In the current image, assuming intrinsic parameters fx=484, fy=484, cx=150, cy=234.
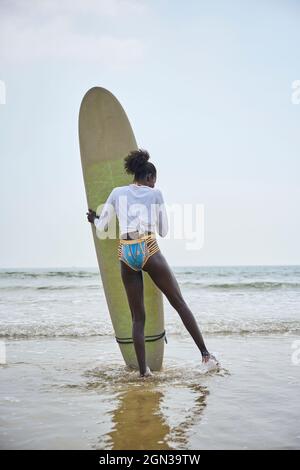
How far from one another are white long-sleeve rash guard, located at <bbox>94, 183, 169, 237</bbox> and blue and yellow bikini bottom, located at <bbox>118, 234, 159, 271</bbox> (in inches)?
2.7

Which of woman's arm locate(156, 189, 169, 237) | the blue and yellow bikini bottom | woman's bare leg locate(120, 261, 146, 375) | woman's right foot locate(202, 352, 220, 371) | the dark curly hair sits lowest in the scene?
woman's right foot locate(202, 352, 220, 371)

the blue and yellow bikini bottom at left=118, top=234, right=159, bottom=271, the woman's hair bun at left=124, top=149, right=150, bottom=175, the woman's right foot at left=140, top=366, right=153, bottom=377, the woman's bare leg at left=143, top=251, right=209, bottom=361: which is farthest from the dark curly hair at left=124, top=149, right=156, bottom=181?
the woman's right foot at left=140, top=366, right=153, bottom=377

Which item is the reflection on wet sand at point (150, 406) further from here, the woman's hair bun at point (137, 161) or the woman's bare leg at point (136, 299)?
the woman's hair bun at point (137, 161)

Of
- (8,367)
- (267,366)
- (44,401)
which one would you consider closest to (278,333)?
(267,366)

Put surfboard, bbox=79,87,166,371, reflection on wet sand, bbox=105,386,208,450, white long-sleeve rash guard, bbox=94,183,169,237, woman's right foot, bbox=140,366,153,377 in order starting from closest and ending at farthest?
reflection on wet sand, bbox=105,386,208,450, white long-sleeve rash guard, bbox=94,183,169,237, woman's right foot, bbox=140,366,153,377, surfboard, bbox=79,87,166,371

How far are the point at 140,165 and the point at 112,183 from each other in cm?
69

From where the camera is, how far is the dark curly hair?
335 centimetres

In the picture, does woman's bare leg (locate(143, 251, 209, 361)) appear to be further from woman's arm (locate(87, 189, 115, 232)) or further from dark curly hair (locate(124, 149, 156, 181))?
dark curly hair (locate(124, 149, 156, 181))

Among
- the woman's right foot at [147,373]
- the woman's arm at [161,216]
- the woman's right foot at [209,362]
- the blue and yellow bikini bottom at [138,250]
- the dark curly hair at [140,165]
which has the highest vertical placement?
the dark curly hair at [140,165]

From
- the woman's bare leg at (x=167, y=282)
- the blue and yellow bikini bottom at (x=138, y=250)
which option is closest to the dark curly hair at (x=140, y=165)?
the blue and yellow bikini bottom at (x=138, y=250)

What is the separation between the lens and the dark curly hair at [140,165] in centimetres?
335

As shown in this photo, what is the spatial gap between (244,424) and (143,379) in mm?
1154

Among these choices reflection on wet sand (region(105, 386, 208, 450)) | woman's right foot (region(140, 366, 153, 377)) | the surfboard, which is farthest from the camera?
the surfboard
